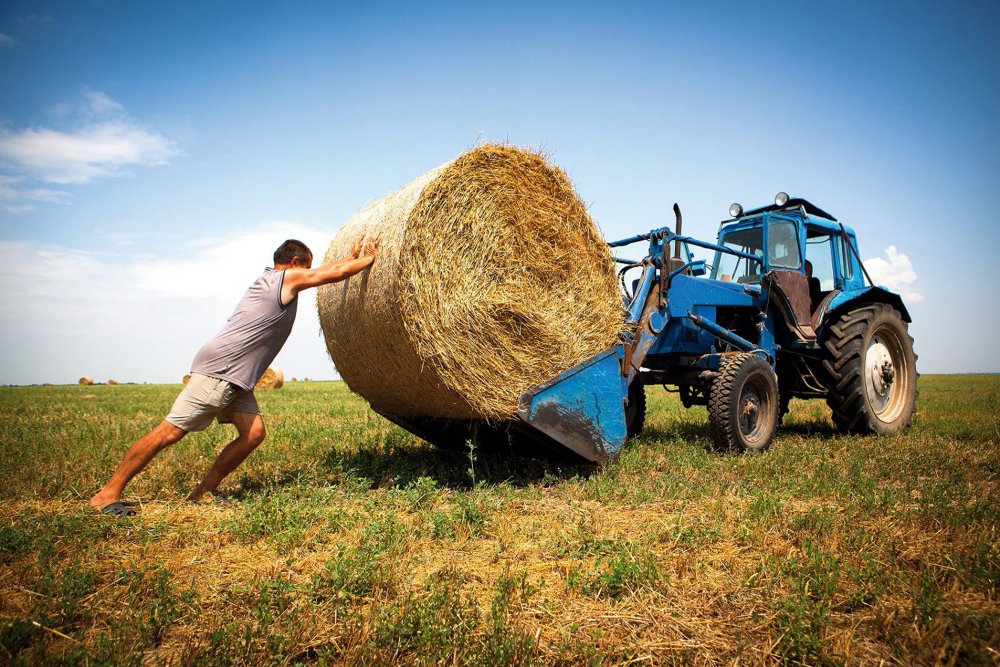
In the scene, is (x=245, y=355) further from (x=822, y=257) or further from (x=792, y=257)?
(x=822, y=257)

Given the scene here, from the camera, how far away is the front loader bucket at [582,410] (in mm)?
4926

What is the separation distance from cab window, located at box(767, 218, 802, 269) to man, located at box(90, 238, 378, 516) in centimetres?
560

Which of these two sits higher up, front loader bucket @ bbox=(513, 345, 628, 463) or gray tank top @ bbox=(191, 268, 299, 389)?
gray tank top @ bbox=(191, 268, 299, 389)

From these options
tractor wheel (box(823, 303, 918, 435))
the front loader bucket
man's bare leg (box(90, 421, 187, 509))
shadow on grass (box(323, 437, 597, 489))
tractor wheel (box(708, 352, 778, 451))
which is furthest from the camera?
tractor wheel (box(823, 303, 918, 435))

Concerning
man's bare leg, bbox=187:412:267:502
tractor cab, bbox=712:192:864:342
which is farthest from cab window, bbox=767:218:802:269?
man's bare leg, bbox=187:412:267:502

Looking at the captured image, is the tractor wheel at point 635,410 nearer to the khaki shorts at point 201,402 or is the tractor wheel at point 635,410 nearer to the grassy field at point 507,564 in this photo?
the grassy field at point 507,564

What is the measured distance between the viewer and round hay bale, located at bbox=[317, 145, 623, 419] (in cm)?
453

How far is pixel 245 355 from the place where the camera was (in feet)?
15.1

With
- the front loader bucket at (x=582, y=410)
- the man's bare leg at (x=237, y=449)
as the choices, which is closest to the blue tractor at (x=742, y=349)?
the front loader bucket at (x=582, y=410)

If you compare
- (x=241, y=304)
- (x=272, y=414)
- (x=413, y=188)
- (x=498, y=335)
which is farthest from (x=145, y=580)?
(x=272, y=414)

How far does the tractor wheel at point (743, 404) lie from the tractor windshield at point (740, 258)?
5.30 ft

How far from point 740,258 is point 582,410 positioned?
4.34 meters

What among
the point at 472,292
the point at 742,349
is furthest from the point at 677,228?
the point at 472,292

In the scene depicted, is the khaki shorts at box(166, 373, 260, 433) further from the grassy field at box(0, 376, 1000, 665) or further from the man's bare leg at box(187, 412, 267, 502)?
the grassy field at box(0, 376, 1000, 665)
